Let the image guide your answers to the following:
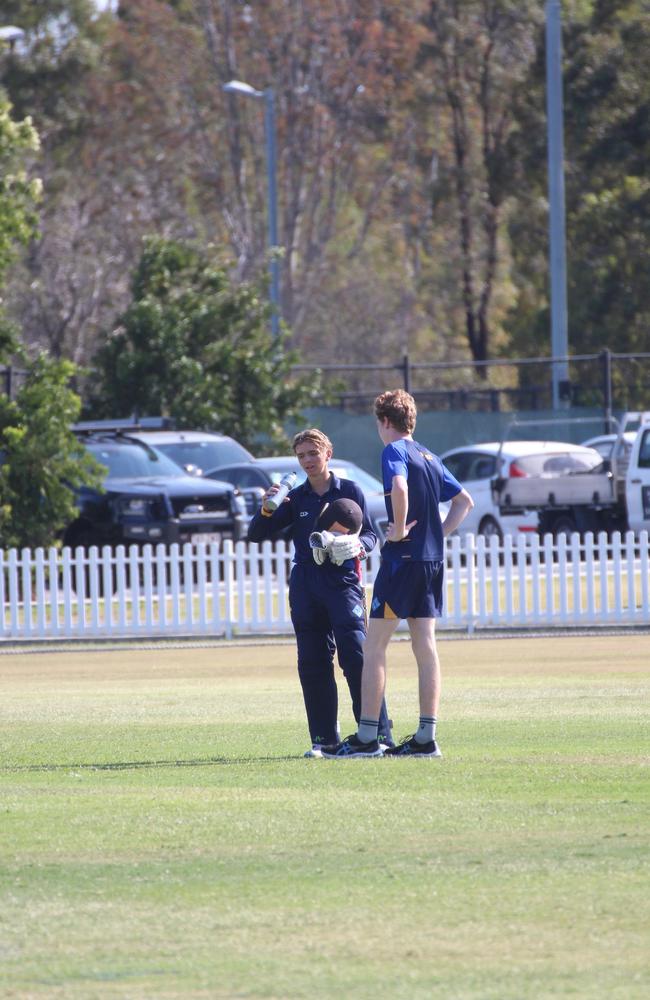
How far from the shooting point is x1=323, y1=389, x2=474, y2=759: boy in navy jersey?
9.18 metres

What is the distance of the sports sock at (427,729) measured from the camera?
367 inches

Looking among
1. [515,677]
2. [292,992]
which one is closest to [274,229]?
[515,677]

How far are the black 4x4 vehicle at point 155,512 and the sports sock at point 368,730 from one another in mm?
13782

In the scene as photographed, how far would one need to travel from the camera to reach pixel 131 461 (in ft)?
81.2

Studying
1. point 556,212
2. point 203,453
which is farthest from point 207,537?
point 556,212

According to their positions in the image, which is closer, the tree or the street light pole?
the tree

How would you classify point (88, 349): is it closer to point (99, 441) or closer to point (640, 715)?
point (99, 441)

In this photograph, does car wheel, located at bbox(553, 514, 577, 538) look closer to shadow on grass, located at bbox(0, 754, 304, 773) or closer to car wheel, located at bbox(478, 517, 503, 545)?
car wheel, located at bbox(478, 517, 503, 545)

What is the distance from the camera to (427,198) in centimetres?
5338

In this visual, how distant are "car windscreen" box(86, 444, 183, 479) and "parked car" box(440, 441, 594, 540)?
435cm

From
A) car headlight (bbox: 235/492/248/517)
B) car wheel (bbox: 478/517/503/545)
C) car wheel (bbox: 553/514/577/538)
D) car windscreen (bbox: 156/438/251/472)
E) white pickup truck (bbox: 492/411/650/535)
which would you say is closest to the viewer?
car headlight (bbox: 235/492/248/517)

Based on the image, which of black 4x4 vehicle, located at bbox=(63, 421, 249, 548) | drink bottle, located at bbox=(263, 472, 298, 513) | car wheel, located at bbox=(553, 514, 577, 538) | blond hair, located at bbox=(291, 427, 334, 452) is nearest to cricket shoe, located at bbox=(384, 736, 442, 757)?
drink bottle, located at bbox=(263, 472, 298, 513)

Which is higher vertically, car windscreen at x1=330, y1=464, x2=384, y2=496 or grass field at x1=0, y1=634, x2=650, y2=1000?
car windscreen at x1=330, y1=464, x2=384, y2=496

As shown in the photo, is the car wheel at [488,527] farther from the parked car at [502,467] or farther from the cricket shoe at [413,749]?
the cricket shoe at [413,749]
